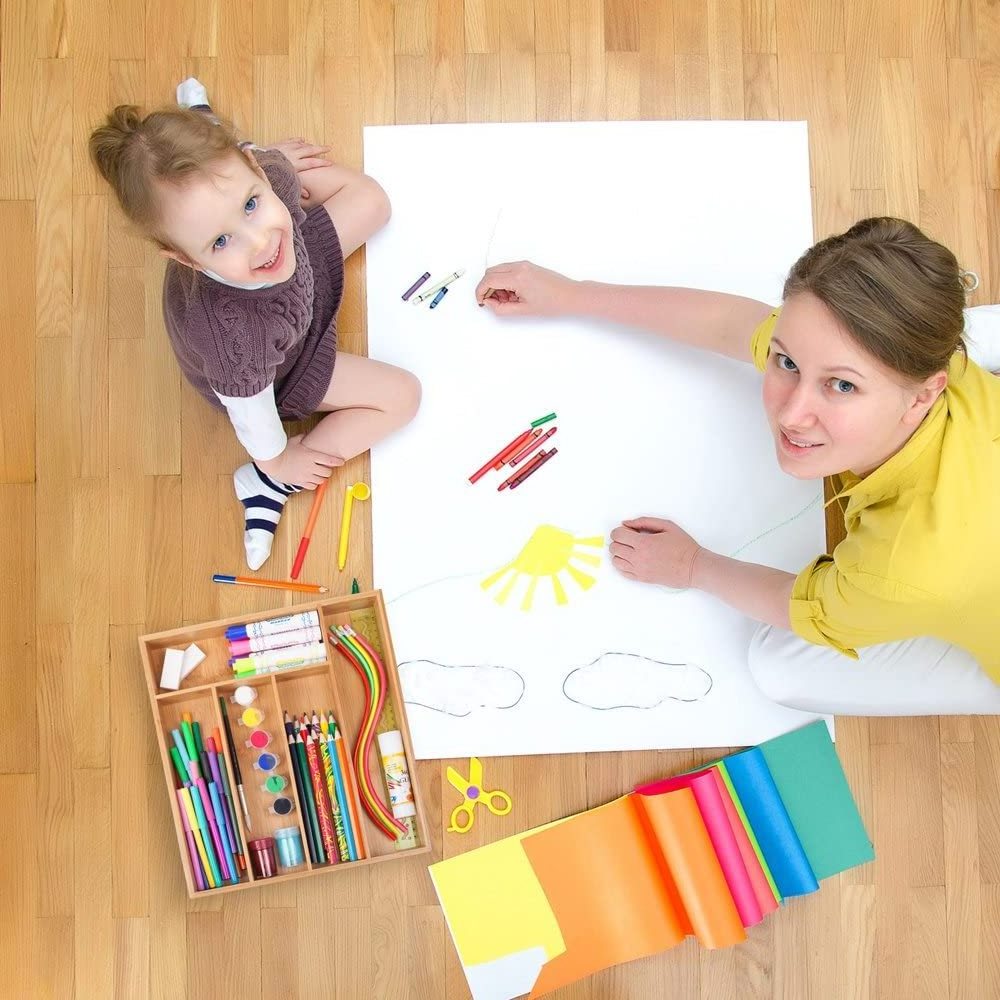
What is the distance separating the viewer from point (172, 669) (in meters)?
1.18

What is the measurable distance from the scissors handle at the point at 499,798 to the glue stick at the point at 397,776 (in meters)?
0.09

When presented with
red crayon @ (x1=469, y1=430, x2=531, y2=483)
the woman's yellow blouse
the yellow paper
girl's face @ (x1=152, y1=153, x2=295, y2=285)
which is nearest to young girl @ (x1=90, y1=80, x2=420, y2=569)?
girl's face @ (x1=152, y1=153, x2=295, y2=285)

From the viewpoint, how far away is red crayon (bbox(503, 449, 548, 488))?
1.22m

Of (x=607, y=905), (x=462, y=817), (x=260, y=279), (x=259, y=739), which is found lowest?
(x=607, y=905)

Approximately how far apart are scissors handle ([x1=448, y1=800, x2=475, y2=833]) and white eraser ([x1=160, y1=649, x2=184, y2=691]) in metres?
0.37

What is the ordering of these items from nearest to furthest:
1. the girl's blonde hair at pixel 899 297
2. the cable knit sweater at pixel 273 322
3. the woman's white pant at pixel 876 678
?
the girl's blonde hair at pixel 899 297 → the cable knit sweater at pixel 273 322 → the woman's white pant at pixel 876 678

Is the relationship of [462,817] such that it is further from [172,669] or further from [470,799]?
[172,669]

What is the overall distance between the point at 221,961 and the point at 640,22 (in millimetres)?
1318

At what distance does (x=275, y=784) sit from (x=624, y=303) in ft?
2.36

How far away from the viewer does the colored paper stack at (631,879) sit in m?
1.16

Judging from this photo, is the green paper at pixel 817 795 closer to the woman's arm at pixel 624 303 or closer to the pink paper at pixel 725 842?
the pink paper at pixel 725 842

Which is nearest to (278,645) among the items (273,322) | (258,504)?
(258,504)

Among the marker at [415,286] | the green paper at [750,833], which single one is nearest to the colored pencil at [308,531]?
Answer: the marker at [415,286]

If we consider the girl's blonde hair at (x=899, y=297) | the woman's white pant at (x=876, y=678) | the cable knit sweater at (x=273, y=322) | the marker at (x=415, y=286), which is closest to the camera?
the girl's blonde hair at (x=899, y=297)
